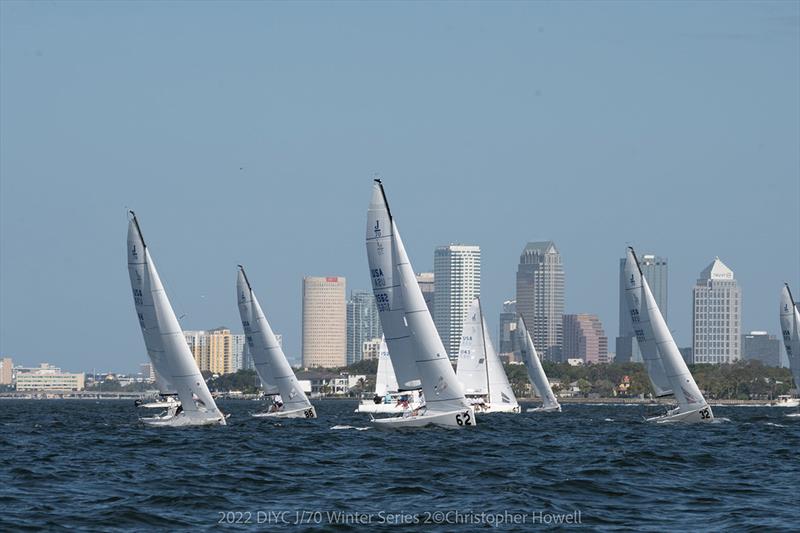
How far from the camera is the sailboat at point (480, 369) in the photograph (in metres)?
94.8

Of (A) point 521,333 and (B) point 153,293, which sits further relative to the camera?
(A) point 521,333

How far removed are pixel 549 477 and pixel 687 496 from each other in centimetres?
500

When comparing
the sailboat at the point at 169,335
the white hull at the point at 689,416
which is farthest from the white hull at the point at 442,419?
the white hull at the point at 689,416

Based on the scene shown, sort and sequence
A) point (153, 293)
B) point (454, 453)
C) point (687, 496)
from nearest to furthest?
point (687, 496) → point (454, 453) → point (153, 293)

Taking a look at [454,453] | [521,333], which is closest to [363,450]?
[454,453]

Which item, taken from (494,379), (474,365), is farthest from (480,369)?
(494,379)

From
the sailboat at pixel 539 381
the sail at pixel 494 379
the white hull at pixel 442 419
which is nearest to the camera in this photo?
the white hull at pixel 442 419

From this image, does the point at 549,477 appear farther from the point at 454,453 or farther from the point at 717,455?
the point at 717,455

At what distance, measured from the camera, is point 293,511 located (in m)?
29.0

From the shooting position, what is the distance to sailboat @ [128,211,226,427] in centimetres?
6025

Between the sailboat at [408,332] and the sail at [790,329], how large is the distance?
38.4 metres

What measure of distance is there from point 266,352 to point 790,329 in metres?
31.3

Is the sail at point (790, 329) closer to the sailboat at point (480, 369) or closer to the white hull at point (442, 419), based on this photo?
the sailboat at point (480, 369)

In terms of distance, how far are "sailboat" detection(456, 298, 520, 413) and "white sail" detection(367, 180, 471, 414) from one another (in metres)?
39.5
